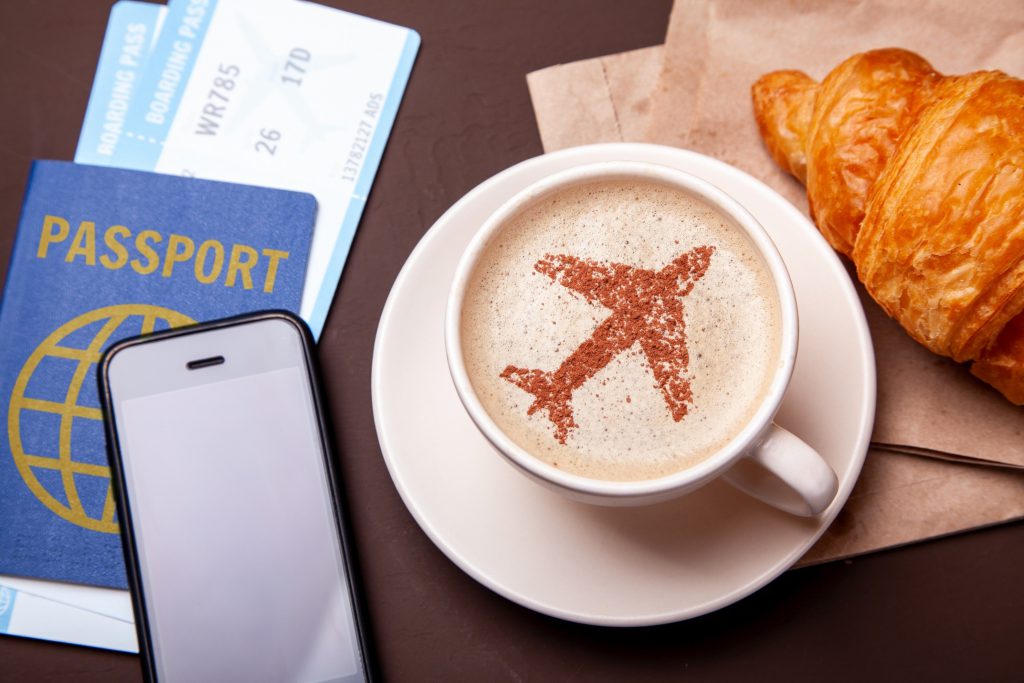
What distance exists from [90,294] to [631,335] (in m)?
0.74

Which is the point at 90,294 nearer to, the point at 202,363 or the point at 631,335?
the point at 202,363

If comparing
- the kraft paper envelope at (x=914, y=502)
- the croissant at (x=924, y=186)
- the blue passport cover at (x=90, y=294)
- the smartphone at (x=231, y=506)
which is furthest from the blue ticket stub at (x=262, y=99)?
the kraft paper envelope at (x=914, y=502)

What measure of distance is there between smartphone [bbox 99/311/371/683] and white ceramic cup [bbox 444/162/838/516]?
1.07 ft

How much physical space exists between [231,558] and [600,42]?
0.82 metres

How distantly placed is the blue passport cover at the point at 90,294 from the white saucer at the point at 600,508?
25 cm

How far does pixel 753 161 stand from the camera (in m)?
1.02

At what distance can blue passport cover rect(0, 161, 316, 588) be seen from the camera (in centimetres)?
101

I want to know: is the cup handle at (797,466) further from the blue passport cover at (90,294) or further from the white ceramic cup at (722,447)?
the blue passport cover at (90,294)

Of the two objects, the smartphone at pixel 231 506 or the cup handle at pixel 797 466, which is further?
the smartphone at pixel 231 506

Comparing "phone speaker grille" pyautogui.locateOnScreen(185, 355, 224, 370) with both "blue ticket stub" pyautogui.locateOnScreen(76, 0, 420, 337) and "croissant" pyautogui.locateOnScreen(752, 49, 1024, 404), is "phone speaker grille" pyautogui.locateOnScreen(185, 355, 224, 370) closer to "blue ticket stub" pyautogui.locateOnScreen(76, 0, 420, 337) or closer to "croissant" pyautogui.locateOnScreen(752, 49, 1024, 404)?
"blue ticket stub" pyautogui.locateOnScreen(76, 0, 420, 337)

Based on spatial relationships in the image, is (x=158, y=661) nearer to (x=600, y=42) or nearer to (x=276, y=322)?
(x=276, y=322)

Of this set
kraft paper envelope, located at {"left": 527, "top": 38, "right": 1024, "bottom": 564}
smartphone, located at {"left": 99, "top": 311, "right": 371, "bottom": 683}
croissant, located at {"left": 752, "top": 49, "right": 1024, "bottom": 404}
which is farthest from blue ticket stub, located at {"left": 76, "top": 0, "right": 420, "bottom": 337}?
kraft paper envelope, located at {"left": 527, "top": 38, "right": 1024, "bottom": 564}

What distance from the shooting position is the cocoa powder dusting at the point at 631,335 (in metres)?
0.72

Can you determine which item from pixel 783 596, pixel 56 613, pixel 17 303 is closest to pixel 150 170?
pixel 17 303
